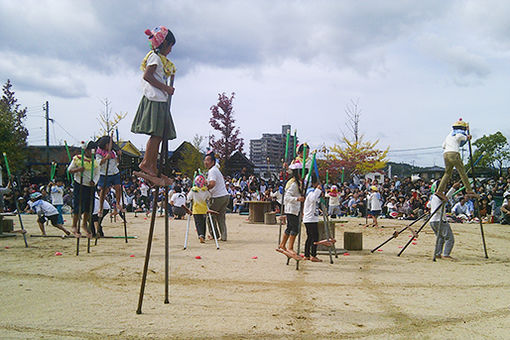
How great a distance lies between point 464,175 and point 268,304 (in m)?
5.88

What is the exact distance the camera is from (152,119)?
4500 mm

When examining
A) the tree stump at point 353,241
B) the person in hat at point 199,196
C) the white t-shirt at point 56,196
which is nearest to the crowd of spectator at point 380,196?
the white t-shirt at point 56,196

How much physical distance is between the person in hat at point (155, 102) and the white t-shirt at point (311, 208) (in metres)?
3.51

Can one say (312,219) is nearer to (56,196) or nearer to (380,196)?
(56,196)

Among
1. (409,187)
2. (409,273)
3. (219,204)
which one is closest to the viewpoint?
(409,273)

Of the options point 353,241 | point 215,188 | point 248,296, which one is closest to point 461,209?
point 353,241

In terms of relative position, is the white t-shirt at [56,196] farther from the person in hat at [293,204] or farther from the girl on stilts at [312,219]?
the girl on stilts at [312,219]

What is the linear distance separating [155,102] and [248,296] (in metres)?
2.73

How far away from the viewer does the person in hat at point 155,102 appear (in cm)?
449

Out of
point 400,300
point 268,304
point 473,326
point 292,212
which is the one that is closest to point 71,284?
point 268,304

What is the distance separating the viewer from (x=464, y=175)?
26.5 ft

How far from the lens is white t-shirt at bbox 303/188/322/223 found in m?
7.23

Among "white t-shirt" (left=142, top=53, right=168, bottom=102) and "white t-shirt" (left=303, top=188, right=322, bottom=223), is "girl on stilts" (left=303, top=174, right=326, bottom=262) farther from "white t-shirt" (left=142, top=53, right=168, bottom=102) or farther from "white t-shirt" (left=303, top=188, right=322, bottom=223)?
"white t-shirt" (left=142, top=53, right=168, bottom=102)

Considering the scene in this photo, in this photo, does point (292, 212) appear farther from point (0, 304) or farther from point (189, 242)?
point (0, 304)
